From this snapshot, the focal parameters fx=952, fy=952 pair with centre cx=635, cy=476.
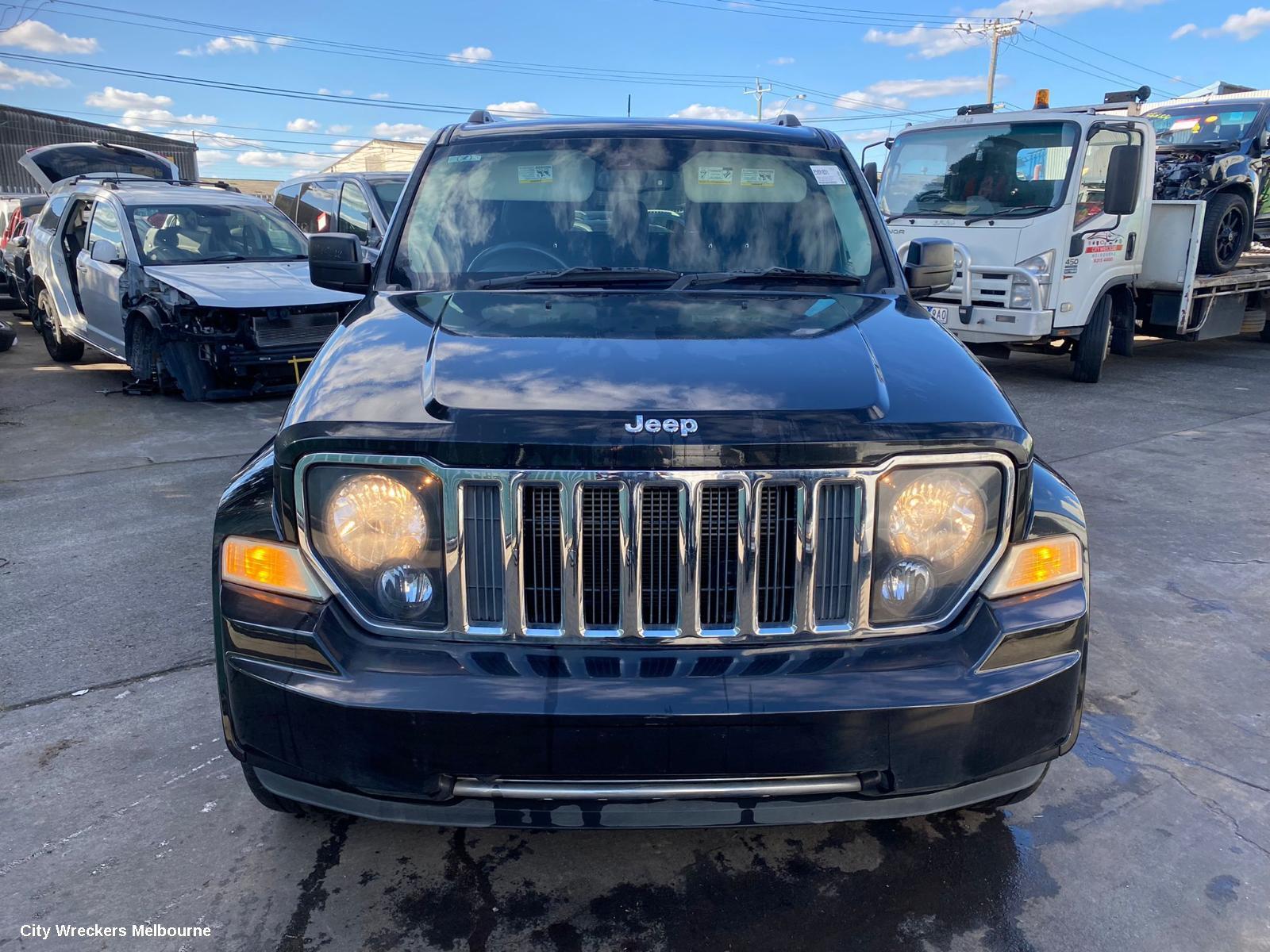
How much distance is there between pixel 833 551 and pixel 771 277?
139 centimetres

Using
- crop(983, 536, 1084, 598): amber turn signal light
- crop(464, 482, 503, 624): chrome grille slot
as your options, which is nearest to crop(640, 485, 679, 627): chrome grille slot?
crop(464, 482, 503, 624): chrome grille slot

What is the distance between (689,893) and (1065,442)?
611 centimetres

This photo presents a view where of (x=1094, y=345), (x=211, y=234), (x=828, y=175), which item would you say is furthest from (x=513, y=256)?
(x=1094, y=345)

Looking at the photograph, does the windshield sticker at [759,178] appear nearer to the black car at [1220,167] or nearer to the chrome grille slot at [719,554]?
the chrome grille slot at [719,554]

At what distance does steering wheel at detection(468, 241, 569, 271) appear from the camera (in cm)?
329

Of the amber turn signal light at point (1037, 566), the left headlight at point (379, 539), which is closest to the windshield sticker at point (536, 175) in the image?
the left headlight at point (379, 539)

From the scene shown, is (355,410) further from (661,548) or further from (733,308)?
(733,308)

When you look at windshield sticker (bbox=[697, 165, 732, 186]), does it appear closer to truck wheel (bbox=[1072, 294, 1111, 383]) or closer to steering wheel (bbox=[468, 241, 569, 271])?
steering wheel (bbox=[468, 241, 569, 271])

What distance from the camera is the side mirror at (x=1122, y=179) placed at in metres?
8.62

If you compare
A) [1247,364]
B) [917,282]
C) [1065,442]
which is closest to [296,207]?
[1065,442]

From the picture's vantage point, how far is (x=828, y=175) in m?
3.61

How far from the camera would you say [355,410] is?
85.4 inches

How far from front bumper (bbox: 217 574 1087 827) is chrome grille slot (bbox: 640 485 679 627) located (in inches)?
3.7

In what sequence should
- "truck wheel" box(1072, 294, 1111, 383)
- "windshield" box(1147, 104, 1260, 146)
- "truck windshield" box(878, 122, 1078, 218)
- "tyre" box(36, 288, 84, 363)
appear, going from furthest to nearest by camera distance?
"windshield" box(1147, 104, 1260, 146)
"tyre" box(36, 288, 84, 363)
"truck wheel" box(1072, 294, 1111, 383)
"truck windshield" box(878, 122, 1078, 218)
